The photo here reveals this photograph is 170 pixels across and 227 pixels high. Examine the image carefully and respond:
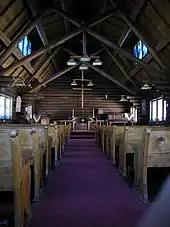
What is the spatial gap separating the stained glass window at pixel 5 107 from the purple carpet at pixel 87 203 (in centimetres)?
1082

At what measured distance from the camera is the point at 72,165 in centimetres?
649

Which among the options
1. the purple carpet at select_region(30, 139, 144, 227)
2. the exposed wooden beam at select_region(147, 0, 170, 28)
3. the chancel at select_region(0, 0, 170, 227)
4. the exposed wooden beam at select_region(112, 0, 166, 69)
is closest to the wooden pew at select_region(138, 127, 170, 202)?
the chancel at select_region(0, 0, 170, 227)

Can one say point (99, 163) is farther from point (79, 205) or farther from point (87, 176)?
point (79, 205)

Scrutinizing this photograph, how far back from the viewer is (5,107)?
1617cm

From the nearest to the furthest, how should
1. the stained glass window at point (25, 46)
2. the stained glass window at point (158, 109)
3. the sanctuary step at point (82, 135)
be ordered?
the stained glass window at point (25, 46) < the stained glass window at point (158, 109) < the sanctuary step at point (82, 135)

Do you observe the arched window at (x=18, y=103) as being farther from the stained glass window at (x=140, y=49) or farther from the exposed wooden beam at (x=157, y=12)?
the exposed wooden beam at (x=157, y=12)

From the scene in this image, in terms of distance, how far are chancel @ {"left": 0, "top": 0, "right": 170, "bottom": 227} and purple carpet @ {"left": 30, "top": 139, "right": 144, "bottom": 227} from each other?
1 cm

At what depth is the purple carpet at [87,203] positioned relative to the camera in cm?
288

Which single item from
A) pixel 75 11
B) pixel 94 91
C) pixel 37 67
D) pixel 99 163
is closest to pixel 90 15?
pixel 75 11

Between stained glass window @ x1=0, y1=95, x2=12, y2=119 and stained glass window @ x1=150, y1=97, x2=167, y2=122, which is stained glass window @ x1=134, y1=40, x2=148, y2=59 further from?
stained glass window @ x1=0, y1=95, x2=12, y2=119

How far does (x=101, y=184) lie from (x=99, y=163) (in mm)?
2323

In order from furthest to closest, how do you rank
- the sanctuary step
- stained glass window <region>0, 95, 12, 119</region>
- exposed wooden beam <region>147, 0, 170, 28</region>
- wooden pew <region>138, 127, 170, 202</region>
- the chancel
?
the sanctuary step
stained glass window <region>0, 95, 12, 119</region>
exposed wooden beam <region>147, 0, 170, 28</region>
wooden pew <region>138, 127, 170, 202</region>
the chancel

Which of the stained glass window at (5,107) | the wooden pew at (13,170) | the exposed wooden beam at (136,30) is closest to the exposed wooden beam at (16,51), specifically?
the stained glass window at (5,107)

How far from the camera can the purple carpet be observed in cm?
288
